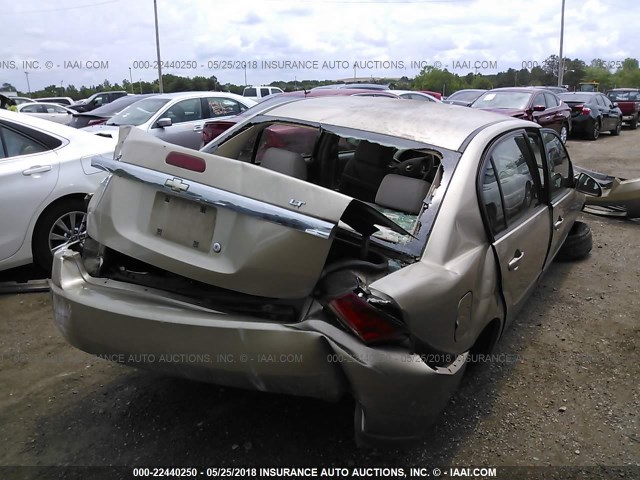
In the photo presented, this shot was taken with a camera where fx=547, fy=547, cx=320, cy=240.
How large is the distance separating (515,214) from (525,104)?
411 inches

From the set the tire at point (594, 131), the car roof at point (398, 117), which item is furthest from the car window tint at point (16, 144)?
the tire at point (594, 131)

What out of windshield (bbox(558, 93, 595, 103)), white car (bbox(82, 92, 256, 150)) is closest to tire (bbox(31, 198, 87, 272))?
white car (bbox(82, 92, 256, 150))

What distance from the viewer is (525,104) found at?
12578 mm

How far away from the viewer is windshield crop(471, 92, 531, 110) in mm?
12555

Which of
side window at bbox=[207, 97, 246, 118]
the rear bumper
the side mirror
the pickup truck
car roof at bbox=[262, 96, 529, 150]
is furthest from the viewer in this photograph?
the pickup truck

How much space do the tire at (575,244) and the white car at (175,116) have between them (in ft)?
20.3

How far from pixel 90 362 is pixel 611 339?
344 centimetres

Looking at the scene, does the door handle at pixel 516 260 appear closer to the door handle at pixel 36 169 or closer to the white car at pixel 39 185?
the white car at pixel 39 185

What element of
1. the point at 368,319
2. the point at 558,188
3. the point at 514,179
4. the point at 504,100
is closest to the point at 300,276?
the point at 368,319

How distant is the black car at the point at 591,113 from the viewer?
17.3 m

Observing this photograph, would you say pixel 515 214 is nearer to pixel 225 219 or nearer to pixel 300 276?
pixel 300 276

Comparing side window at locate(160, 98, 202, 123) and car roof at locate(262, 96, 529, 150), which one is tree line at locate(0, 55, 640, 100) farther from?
car roof at locate(262, 96, 529, 150)

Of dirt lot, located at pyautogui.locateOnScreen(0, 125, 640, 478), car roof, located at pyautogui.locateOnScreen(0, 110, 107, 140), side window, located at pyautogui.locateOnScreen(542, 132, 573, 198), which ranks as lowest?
dirt lot, located at pyautogui.locateOnScreen(0, 125, 640, 478)

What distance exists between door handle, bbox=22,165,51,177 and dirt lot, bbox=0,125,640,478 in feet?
4.12
